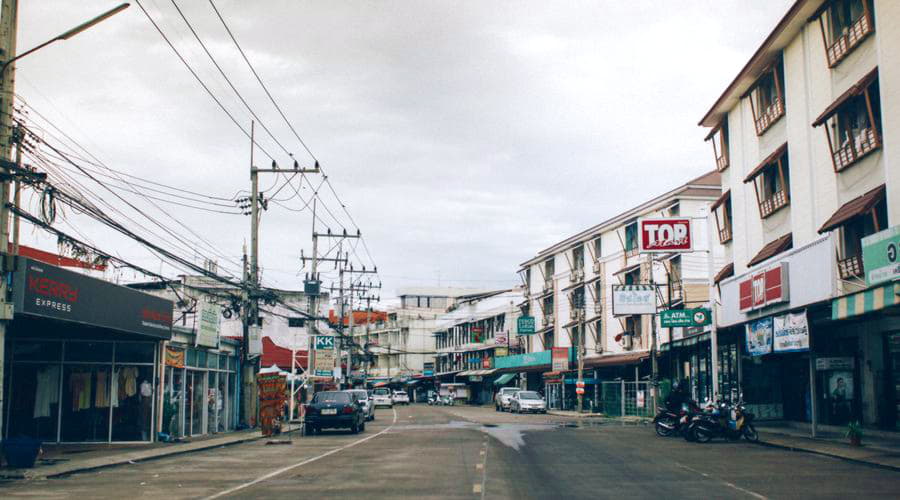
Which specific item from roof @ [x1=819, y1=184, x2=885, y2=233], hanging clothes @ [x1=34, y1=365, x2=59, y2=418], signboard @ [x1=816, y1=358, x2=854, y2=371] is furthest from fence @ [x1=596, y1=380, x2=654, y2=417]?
hanging clothes @ [x1=34, y1=365, x2=59, y2=418]

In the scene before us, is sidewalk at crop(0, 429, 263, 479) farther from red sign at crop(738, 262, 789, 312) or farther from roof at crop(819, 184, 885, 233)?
roof at crop(819, 184, 885, 233)

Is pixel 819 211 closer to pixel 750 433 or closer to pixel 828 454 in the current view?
pixel 750 433

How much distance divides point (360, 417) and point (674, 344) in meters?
16.1

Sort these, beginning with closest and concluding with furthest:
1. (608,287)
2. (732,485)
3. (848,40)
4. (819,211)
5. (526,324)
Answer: (732,485), (848,40), (819,211), (608,287), (526,324)

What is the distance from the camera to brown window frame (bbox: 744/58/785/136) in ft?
104

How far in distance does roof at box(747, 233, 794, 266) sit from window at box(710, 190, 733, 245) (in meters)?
5.05

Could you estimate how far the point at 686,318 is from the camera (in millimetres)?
34656

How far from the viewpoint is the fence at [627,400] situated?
163 feet

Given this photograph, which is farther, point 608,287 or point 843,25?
point 608,287

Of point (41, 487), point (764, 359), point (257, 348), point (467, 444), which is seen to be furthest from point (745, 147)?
point (41, 487)

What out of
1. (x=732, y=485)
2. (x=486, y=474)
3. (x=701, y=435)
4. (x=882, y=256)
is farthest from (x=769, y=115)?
(x=486, y=474)

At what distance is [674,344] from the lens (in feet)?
138

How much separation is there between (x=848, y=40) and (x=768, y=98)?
7.90m

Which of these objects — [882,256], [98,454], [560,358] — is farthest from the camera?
[560,358]
